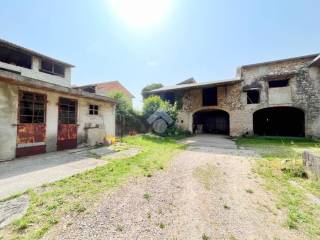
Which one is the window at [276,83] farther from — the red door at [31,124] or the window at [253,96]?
the red door at [31,124]

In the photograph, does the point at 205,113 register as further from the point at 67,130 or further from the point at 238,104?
the point at 67,130

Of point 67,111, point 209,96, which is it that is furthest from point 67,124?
point 209,96

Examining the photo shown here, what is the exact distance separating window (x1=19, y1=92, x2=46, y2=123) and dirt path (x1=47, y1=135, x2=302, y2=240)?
5128mm

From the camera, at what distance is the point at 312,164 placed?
4195mm

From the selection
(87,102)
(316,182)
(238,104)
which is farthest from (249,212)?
(238,104)

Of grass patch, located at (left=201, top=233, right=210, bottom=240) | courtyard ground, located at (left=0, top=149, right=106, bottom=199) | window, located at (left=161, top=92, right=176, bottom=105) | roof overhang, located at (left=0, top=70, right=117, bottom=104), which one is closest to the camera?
grass patch, located at (left=201, top=233, right=210, bottom=240)

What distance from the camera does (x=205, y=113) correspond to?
63.8ft

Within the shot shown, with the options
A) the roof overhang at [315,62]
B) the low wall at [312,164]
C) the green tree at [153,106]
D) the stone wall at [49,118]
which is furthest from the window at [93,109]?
the roof overhang at [315,62]

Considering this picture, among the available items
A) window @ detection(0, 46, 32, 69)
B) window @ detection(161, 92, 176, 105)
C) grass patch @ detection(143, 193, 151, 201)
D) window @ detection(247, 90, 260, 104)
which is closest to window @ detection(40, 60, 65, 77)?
window @ detection(0, 46, 32, 69)

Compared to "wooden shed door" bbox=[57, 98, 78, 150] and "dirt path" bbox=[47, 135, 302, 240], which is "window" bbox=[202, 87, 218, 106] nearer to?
"wooden shed door" bbox=[57, 98, 78, 150]

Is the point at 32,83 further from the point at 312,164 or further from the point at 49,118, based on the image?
the point at 312,164

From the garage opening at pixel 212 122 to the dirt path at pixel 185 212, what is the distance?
45.9 ft

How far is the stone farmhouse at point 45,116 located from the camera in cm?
541

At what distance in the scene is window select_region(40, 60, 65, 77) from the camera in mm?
13614
